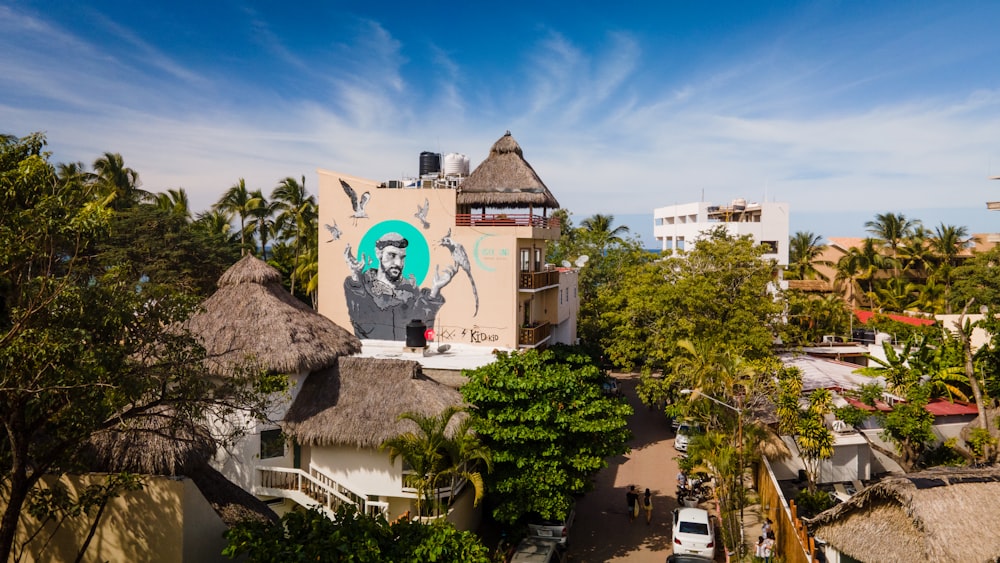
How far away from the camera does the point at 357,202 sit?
31.3 m

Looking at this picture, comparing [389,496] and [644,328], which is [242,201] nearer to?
[644,328]

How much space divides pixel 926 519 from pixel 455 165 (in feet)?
82.0

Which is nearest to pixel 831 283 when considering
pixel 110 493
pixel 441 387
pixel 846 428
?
pixel 846 428

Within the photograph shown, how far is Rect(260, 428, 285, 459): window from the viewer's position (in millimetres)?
21062

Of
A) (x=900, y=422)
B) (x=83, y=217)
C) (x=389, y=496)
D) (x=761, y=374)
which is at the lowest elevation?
(x=389, y=496)

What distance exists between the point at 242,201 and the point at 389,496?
31.9 m

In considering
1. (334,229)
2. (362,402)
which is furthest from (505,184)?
(362,402)

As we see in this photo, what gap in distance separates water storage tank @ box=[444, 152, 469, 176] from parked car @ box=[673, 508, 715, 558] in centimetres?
1953

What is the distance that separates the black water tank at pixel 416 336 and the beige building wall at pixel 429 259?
2332 mm

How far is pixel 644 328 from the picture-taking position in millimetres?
33438

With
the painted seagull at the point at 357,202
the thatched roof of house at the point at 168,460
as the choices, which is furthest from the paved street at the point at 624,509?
the painted seagull at the point at 357,202

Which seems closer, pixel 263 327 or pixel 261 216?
pixel 263 327

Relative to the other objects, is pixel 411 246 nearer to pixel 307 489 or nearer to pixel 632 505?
pixel 307 489

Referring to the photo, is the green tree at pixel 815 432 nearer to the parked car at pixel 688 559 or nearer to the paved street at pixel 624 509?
the paved street at pixel 624 509
